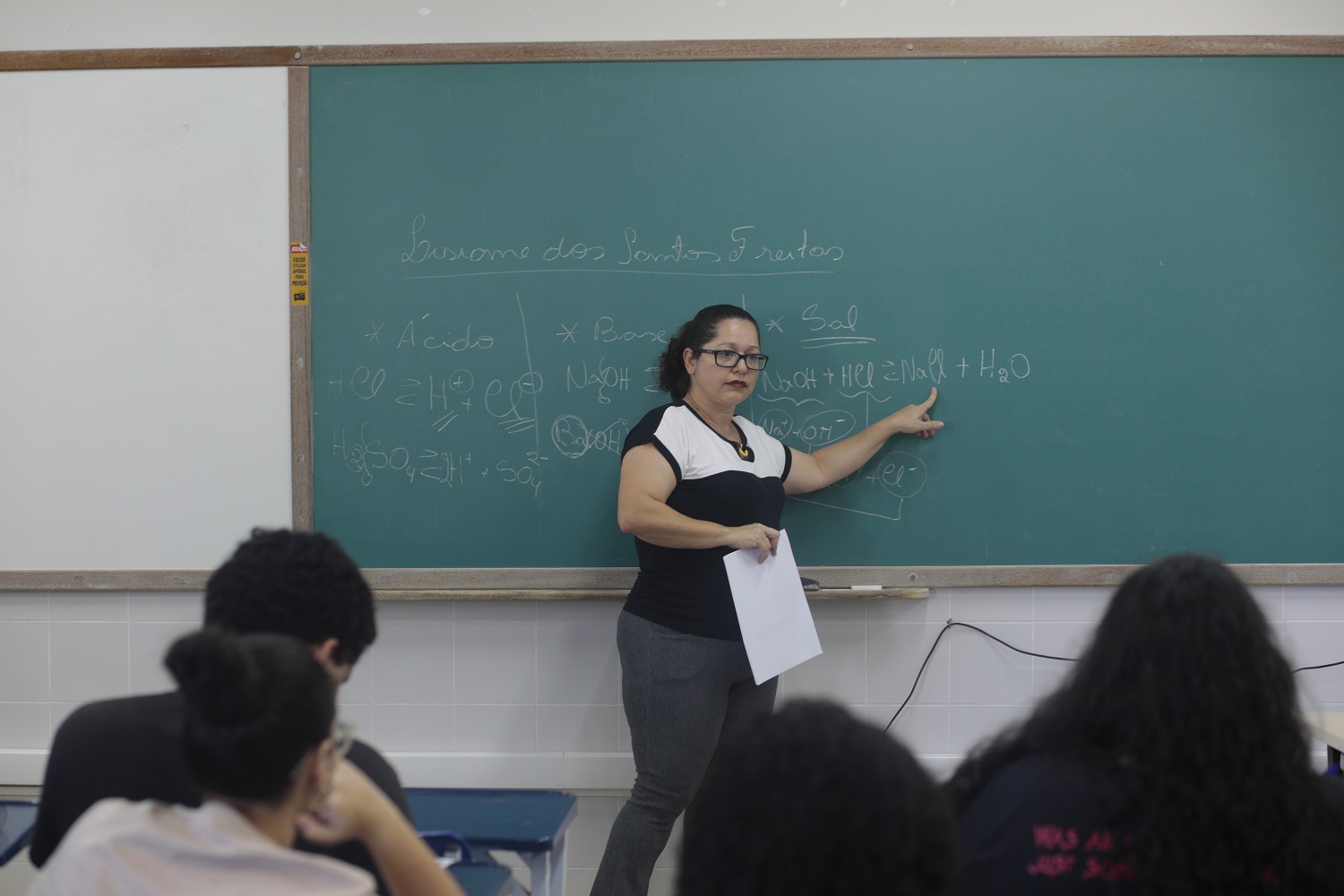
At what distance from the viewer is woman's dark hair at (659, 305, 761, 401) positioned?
2.35 meters

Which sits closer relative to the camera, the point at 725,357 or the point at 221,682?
the point at 221,682

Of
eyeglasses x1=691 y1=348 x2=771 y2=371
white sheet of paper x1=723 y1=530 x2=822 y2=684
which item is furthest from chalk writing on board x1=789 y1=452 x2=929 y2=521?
eyeglasses x1=691 y1=348 x2=771 y2=371

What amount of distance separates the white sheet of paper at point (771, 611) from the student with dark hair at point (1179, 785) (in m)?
1.21

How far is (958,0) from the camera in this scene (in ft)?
8.57

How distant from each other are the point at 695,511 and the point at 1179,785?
1393 mm

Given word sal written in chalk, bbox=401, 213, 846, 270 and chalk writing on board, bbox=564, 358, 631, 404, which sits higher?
word sal written in chalk, bbox=401, 213, 846, 270

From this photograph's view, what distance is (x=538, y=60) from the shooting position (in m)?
2.63

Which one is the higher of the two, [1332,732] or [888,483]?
[888,483]

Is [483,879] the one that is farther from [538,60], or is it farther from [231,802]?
[538,60]

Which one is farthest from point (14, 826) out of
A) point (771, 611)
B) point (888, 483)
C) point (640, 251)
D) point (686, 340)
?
point (888, 483)

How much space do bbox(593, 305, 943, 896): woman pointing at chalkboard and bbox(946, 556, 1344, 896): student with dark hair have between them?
1237 millimetres

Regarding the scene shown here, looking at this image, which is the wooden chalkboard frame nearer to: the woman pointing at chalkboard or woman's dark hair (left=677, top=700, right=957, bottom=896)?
the woman pointing at chalkboard

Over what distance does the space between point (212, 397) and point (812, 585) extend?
1790 millimetres

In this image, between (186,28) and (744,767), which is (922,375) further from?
(186,28)
